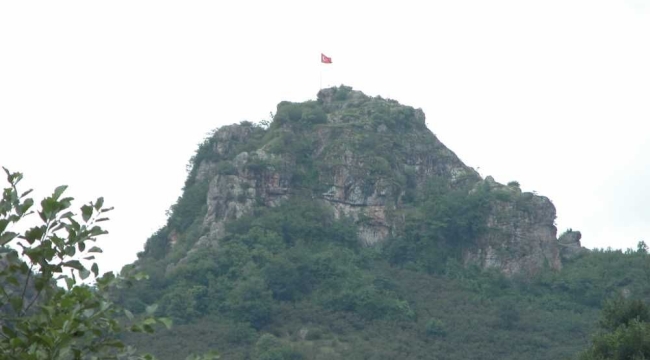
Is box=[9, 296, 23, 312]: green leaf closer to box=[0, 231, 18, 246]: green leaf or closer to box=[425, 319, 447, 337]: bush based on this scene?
box=[0, 231, 18, 246]: green leaf

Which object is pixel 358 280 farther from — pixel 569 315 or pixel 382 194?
pixel 569 315

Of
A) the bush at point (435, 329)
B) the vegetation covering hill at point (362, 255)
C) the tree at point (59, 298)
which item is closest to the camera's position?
the tree at point (59, 298)

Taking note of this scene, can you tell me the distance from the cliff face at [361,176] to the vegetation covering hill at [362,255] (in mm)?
77

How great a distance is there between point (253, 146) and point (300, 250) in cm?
754

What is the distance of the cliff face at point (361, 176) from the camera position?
59.8 m

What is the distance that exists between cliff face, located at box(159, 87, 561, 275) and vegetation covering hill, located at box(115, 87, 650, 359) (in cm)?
8

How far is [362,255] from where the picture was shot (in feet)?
193

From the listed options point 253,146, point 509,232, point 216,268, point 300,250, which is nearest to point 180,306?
point 216,268

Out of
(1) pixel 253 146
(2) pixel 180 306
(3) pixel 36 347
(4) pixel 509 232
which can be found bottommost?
(3) pixel 36 347

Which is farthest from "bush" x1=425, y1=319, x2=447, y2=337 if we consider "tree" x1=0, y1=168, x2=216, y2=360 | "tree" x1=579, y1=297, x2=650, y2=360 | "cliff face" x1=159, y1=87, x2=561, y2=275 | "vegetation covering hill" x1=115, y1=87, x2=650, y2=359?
"tree" x1=0, y1=168, x2=216, y2=360

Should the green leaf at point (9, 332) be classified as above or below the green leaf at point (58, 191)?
below

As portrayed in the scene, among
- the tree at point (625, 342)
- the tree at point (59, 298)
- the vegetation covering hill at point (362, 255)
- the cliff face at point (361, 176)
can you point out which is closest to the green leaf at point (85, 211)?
the tree at point (59, 298)

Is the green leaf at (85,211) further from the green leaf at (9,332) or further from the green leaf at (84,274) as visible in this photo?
the green leaf at (9,332)

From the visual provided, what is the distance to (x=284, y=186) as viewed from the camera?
6109cm
